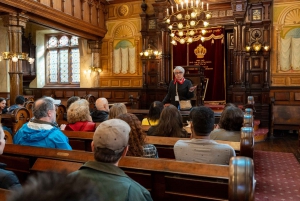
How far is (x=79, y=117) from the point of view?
3.47 m

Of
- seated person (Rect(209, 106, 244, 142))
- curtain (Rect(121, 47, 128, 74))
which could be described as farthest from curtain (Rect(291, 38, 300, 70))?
seated person (Rect(209, 106, 244, 142))

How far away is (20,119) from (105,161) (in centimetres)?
447

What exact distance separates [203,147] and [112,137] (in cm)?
107

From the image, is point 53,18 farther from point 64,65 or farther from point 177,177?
point 177,177

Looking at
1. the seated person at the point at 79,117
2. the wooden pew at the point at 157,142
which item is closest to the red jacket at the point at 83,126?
the seated person at the point at 79,117

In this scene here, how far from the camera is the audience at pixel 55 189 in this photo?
50 centimetres

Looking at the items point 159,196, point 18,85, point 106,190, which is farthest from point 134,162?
point 18,85

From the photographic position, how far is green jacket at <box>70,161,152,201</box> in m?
1.14

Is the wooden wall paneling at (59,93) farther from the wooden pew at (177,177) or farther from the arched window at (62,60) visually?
the wooden pew at (177,177)

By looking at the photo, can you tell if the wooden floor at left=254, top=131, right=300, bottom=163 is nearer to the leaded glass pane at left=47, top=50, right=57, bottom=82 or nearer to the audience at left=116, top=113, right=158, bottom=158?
the audience at left=116, top=113, right=158, bottom=158

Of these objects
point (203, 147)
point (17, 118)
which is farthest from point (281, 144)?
point (17, 118)

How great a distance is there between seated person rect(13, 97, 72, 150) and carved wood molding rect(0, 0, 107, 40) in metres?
6.14

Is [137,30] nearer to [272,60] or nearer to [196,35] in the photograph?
[196,35]

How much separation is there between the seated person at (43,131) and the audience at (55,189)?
7.13 feet
